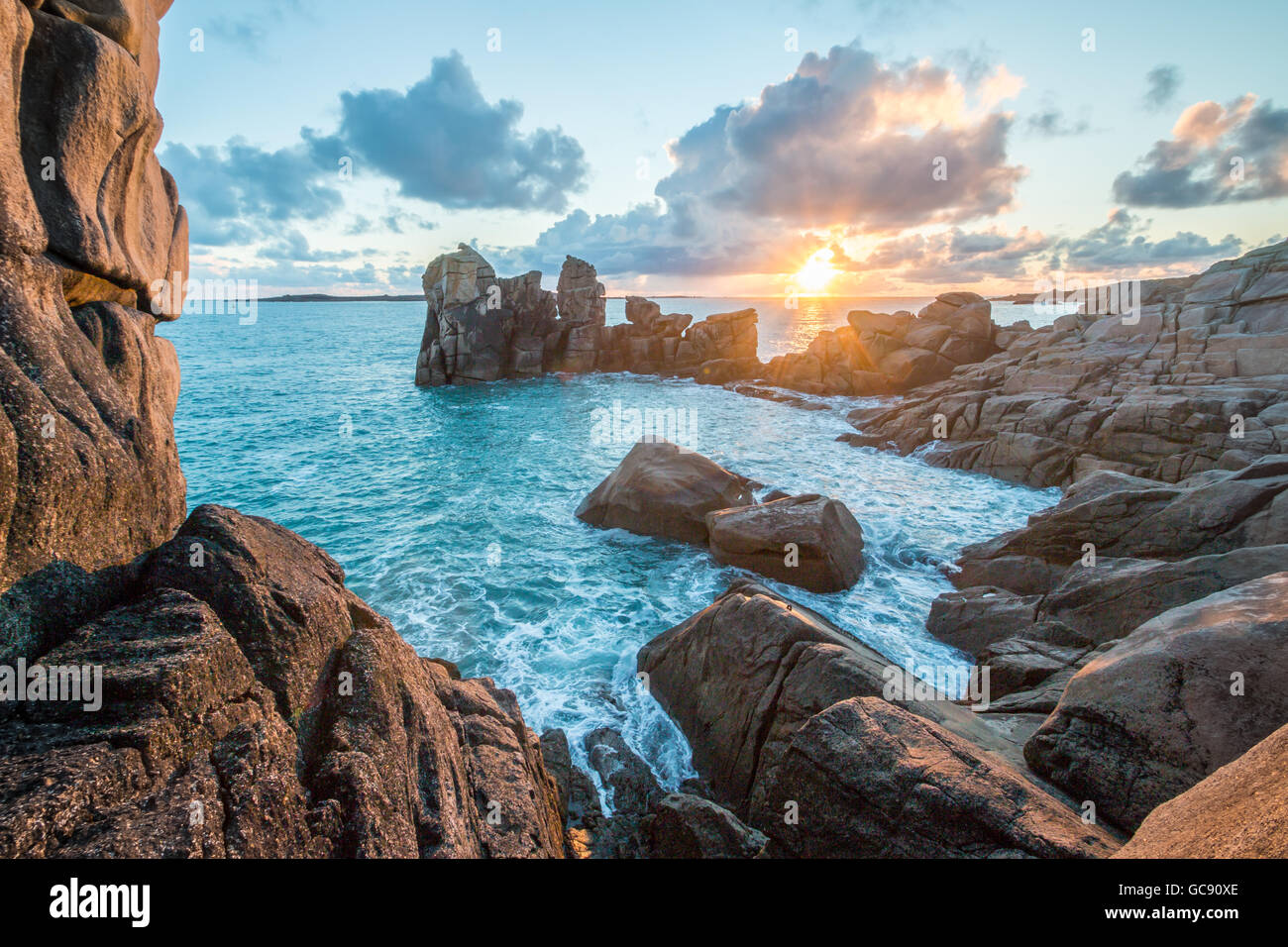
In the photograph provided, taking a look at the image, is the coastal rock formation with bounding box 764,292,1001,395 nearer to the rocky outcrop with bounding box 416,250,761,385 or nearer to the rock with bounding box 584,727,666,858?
the rocky outcrop with bounding box 416,250,761,385

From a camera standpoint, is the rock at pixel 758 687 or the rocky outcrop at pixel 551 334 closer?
the rock at pixel 758 687

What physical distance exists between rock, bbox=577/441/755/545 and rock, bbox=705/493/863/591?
1.99 meters

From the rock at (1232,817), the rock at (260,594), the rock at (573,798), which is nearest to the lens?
the rock at (1232,817)

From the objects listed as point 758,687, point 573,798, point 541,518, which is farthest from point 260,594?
point 541,518

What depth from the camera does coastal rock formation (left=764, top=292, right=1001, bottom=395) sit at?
2117 inches

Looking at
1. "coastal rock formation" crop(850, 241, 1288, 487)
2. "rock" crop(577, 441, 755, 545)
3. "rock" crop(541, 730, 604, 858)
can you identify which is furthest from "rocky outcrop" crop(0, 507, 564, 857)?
"coastal rock formation" crop(850, 241, 1288, 487)

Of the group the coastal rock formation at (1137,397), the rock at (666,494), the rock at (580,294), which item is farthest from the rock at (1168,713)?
the rock at (580,294)

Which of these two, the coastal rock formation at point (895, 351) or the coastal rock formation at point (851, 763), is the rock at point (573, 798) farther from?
the coastal rock formation at point (895, 351)

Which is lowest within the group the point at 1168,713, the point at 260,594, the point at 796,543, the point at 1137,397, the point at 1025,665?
the point at 1025,665

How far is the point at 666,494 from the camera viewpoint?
22656mm

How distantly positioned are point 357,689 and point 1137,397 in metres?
34.8

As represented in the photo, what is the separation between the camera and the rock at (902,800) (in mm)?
5637

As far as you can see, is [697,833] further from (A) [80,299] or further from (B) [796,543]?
(B) [796,543]

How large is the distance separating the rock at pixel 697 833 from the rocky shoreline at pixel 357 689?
46mm
